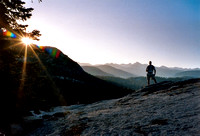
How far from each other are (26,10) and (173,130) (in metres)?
10.3

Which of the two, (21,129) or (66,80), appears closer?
(21,129)

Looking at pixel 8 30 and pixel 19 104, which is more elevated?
pixel 8 30

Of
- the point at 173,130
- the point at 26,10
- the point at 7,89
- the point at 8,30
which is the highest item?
the point at 26,10

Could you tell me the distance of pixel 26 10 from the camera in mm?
8383

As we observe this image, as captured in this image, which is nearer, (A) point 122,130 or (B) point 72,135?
(A) point 122,130

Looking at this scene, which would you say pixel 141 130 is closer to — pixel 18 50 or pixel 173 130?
pixel 173 130

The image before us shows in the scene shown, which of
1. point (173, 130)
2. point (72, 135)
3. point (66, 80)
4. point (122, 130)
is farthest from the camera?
point (66, 80)

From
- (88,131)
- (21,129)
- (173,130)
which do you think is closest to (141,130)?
(173,130)

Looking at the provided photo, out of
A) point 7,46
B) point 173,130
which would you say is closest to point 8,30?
point 7,46

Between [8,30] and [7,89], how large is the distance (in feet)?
13.0

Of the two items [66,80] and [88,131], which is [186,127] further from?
[66,80]

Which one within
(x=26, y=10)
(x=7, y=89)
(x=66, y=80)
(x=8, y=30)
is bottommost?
(x=66, y=80)

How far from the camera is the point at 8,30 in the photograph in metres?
8.16

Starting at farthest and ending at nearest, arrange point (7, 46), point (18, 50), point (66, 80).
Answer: point (66, 80)
point (18, 50)
point (7, 46)
